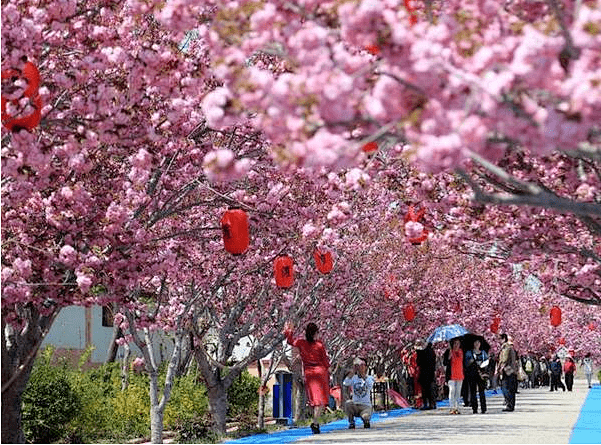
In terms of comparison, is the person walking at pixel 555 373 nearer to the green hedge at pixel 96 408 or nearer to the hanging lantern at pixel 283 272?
the green hedge at pixel 96 408

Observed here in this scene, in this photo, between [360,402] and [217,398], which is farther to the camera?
[360,402]

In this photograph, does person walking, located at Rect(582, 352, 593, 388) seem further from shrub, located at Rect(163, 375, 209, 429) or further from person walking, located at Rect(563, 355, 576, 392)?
shrub, located at Rect(163, 375, 209, 429)

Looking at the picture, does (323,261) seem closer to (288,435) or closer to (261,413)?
(288,435)

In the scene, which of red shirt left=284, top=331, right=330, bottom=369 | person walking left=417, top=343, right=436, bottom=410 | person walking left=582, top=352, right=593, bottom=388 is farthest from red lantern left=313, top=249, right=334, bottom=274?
person walking left=582, top=352, right=593, bottom=388

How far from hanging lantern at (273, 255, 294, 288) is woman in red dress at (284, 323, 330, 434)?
5.26 feet

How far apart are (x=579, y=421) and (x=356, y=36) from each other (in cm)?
1809

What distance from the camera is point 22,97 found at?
8461mm

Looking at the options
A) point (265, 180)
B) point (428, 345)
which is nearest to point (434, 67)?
point (265, 180)

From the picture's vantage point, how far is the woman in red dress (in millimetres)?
17969

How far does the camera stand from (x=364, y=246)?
24.4m

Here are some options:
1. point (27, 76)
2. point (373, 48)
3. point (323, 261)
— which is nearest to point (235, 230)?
point (27, 76)

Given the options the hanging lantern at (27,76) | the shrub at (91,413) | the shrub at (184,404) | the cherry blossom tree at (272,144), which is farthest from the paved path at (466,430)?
the hanging lantern at (27,76)

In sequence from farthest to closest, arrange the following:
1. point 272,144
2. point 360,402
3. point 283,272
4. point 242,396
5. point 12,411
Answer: point 242,396
point 360,402
point 283,272
point 272,144
point 12,411

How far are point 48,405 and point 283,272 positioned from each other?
4.67 meters
